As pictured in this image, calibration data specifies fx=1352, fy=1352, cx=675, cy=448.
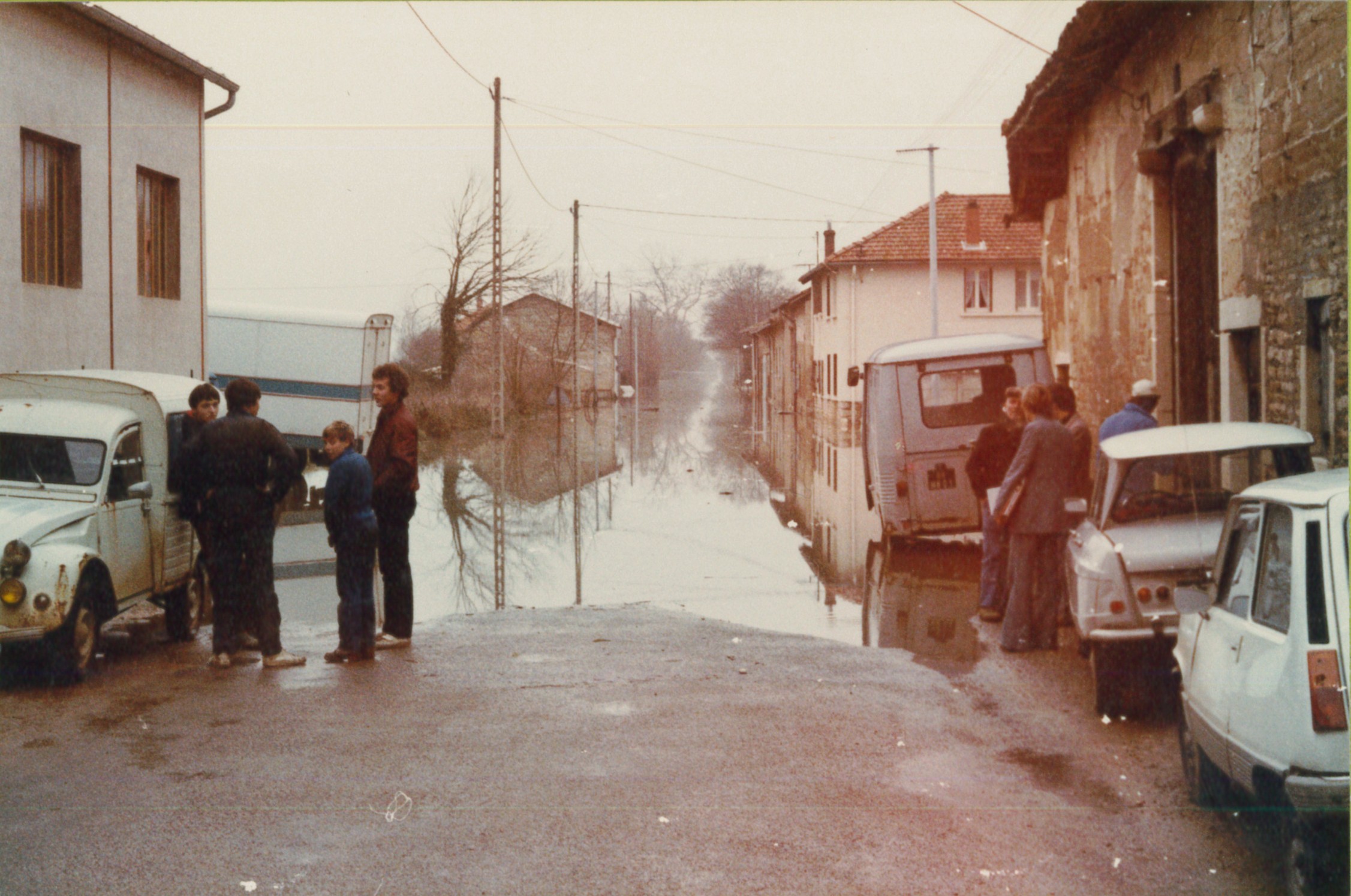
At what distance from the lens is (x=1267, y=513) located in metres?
4.77

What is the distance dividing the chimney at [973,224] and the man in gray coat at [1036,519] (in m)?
37.9

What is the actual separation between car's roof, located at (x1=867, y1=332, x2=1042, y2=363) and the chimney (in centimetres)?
3087

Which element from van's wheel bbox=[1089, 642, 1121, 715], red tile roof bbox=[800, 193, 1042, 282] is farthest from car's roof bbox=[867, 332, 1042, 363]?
red tile roof bbox=[800, 193, 1042, 282]

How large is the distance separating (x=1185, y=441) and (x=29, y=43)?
42.8 feet

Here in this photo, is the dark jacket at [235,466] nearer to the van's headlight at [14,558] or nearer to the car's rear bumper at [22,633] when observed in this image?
the van's headlight at [14,558]

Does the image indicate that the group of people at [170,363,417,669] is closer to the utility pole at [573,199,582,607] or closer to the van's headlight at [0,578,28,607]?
the van's headlight at [0,578,28,607]

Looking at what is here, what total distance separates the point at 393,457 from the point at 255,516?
1.04 m

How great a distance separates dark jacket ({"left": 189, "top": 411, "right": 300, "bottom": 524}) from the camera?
28.6ft

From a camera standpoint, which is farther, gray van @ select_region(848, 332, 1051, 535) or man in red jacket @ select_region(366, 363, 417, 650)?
gray van @ select_region(848, 332, 1051, 535)

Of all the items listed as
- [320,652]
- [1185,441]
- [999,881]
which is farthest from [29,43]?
[999,881]

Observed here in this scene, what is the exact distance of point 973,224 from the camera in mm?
46375

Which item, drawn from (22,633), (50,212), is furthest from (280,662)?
(50,212)

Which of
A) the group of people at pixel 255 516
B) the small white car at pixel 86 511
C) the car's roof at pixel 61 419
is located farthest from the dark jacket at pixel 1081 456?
the car's roof at pixel 61 419

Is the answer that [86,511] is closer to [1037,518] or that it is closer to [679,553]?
[1037,518]
